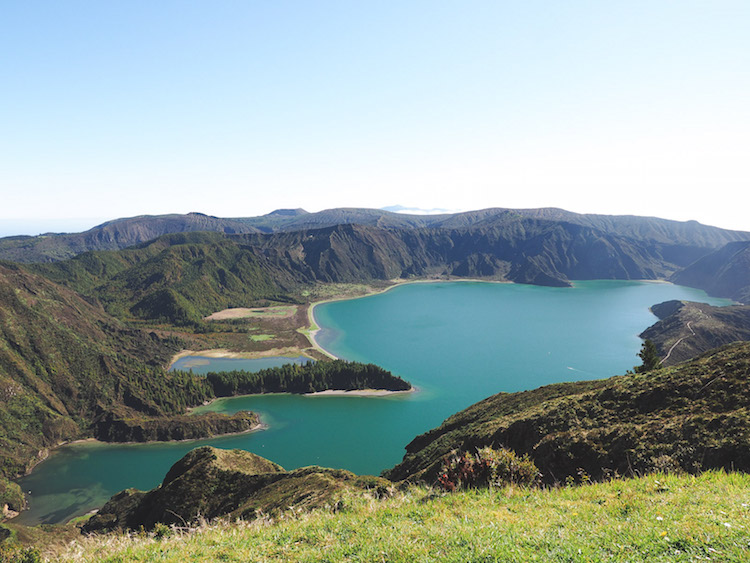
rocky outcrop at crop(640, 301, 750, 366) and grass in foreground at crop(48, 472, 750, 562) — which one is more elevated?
grass in foreground at crop(48, 472, 750, 562)

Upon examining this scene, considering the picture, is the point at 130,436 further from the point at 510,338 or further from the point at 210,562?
the point at 510,338

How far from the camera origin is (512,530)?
1045 centimetres

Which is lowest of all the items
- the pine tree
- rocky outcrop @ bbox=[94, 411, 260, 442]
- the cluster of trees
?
rocky outcrop @ bbox=[94, 411, 260, 442]

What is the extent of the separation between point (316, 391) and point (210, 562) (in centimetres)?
12622

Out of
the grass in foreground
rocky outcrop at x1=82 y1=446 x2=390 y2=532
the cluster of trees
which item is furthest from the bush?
the cluster of trees

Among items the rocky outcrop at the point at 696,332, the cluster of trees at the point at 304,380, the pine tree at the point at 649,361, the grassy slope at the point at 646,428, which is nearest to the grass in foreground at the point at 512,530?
the grassy slope at the point at 646,428

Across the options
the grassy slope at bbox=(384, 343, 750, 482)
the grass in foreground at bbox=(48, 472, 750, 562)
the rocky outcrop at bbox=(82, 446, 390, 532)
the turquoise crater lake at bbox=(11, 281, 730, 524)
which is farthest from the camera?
the turquoise crater lake at bbox=(11, 281, 730, 524)

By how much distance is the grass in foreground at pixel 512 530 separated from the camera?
860 centimetres

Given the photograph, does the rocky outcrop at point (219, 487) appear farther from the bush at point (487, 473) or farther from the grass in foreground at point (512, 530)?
the grass in foreground at point (512, 530)

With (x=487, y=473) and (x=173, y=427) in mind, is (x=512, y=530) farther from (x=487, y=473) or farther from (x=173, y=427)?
(x=173, y=427)

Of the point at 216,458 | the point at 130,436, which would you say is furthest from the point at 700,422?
the point at 130,436

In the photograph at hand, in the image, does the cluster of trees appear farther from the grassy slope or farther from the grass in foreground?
the grass in foreground

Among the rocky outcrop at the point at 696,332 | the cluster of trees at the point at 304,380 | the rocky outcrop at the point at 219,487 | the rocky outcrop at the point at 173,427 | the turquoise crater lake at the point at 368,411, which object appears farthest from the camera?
the rocky outcrop at the point at 696,332

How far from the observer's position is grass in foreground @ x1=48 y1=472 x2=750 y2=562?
860 cm
